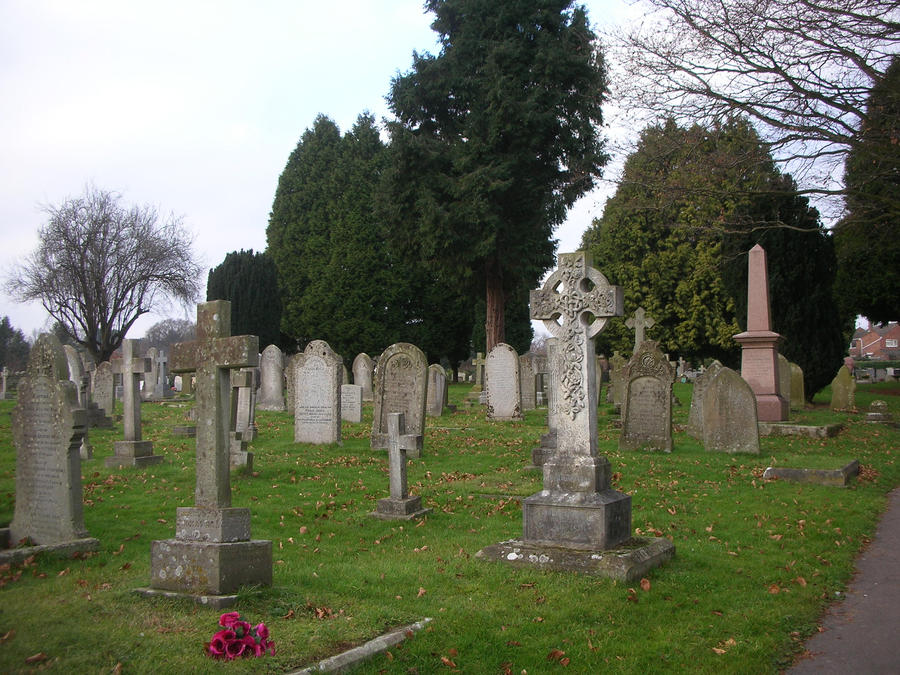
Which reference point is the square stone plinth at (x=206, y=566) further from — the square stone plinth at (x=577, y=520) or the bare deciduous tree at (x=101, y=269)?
the bare deciduous tree at (x=101, y=269)

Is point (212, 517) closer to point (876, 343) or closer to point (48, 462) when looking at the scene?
point (48, 462)

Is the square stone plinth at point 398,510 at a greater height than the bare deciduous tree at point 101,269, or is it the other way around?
the bare deciduous tree at point 101,269

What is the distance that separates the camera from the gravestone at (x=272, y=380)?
2288 centimetres

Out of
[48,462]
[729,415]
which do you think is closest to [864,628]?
[48,462]

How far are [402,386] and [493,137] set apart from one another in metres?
15.4

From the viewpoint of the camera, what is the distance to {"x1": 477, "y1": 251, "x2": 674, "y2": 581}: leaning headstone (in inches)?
→ 254

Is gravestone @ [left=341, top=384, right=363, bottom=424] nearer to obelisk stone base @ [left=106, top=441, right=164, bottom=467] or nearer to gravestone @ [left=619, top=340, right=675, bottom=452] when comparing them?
obelisk stone base @ [left=106, top=441, right=164, bottom=467]

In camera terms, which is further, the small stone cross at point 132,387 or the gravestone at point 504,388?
the gravestone at point 504,388

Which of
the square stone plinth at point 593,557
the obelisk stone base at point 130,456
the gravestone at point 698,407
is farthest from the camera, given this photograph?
the gravestone at point 698,407

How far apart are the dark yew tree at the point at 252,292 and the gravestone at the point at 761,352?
92.0 feet

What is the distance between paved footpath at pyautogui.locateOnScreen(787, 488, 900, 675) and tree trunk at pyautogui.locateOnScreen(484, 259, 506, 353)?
22.2 metres

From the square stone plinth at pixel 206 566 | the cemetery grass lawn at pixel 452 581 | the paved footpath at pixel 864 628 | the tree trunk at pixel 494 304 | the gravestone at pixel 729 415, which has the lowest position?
the paved footpath at pixel 864 628

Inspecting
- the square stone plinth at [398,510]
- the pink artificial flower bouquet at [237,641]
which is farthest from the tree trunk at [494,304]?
the pink artificial flower bouquet at [237,641]

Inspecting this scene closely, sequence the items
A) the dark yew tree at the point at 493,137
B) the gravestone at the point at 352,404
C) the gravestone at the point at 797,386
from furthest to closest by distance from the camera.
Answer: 1. the dark yew tree at the point at 493,137
2. the gravestone at the point at 797,386
3. the gravestone at the point at 352,404
